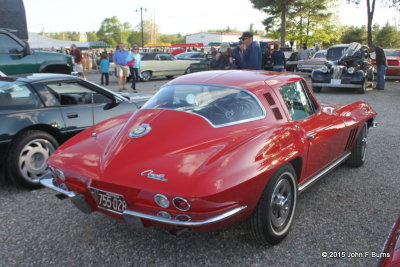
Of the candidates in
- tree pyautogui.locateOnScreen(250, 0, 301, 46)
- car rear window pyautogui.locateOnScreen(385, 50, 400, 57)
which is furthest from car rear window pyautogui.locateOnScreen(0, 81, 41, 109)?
tree pyautogui.locateOnScreen(250, 0, 301, 46)

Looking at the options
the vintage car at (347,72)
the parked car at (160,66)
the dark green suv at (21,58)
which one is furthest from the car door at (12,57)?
the vintage car at (347,72)

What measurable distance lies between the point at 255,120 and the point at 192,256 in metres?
1.20

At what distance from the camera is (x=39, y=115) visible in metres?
3.96

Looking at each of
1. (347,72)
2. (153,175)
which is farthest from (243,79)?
(347,72)

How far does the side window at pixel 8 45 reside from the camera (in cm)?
923

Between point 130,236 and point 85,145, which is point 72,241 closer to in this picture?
point 130,236

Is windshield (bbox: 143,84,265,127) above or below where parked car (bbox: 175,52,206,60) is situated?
below

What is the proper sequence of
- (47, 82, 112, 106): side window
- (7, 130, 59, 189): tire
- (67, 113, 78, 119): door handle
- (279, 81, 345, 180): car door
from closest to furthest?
(279, 81, 345, 180): car door
(7, 130, 59, 189): tire
(67, 113, 78, 119): door handle
(47, 82, 112, 106): side window

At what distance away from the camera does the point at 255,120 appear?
2865 mm

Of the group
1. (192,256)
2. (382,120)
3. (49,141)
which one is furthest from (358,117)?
(382,120)

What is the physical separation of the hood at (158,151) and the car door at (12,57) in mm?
7640

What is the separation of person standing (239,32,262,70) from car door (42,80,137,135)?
2.76 m

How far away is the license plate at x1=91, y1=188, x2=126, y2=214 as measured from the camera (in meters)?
2.35

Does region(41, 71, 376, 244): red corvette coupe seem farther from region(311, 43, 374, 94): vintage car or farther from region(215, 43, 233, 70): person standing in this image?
region(311, 43, 374, 94): vintage car
